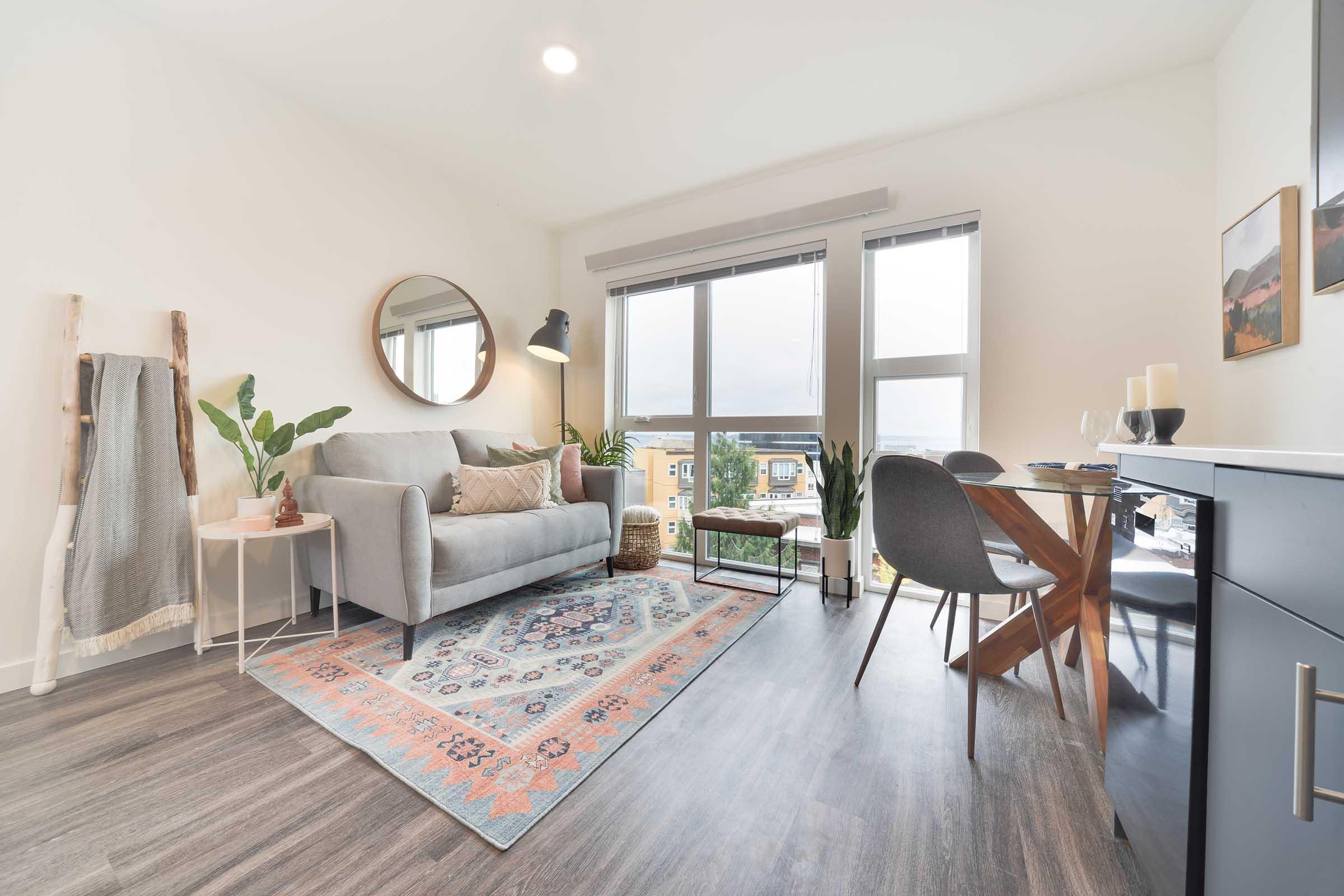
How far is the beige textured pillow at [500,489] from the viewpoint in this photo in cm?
271

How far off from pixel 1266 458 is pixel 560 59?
2641mm

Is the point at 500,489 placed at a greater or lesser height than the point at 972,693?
greater

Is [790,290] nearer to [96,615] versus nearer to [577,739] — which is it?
[577,739]

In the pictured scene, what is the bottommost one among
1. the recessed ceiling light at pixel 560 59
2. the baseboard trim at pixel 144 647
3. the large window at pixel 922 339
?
the baseboard trim at pixel 144 647

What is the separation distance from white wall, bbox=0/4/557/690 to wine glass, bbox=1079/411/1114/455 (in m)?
3.32

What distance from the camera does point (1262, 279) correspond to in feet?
6.00

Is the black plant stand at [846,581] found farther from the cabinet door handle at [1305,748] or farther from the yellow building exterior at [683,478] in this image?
the cabinet door handle at [1305,748]

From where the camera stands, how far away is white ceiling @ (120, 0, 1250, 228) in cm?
195

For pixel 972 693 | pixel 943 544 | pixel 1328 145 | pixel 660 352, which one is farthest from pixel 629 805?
pixel 660 352

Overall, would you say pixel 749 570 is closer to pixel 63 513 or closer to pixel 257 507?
pixel 257 507

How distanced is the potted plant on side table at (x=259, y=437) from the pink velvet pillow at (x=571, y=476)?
106 centimetres

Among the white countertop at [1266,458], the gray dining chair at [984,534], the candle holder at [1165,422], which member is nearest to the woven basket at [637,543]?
the gray dining chair at [984,534]

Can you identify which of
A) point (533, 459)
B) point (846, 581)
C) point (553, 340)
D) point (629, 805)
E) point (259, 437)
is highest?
point (553, 340)

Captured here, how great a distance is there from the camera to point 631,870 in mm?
1036
